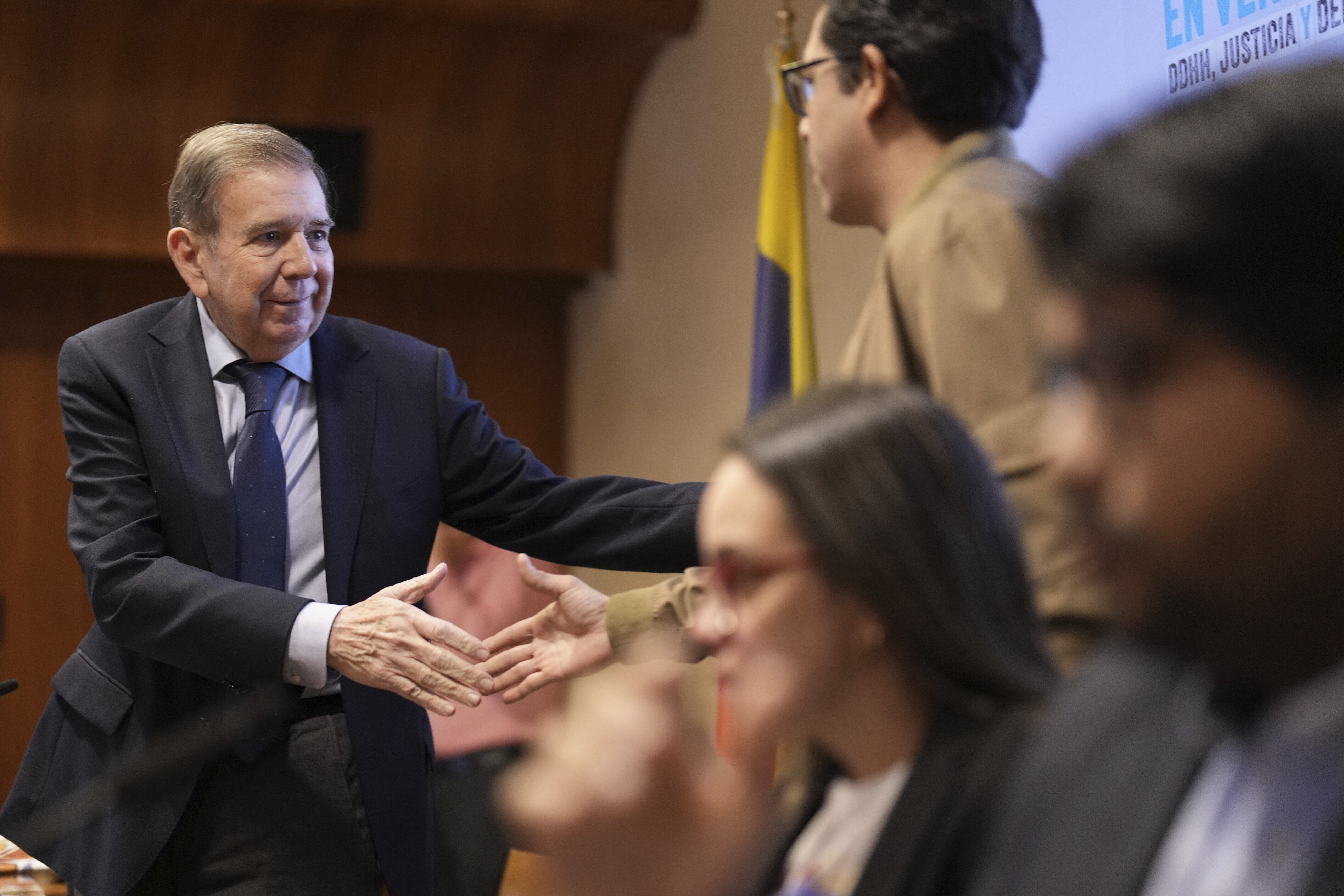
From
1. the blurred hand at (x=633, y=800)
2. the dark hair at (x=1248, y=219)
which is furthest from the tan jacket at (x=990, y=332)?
the dark hair at (x=1248, y=219)

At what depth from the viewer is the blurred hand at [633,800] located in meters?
0.93

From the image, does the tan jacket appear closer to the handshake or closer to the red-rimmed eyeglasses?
the red-rimmed eyeglasses

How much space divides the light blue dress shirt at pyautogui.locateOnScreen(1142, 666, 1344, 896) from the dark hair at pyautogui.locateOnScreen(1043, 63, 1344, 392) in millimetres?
167

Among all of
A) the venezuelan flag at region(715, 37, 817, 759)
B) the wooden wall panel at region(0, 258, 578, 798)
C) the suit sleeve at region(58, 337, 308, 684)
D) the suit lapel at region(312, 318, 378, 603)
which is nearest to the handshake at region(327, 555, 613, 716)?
the suit sleeve at region(58, 337, 308, 684)

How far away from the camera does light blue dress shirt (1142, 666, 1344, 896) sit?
0.71 metres

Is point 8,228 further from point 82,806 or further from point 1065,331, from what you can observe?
point 1065,331

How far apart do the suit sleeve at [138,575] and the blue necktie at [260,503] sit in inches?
3.5

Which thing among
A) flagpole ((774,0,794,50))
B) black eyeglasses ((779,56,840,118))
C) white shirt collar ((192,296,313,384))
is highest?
flagpole ((774,0,794,50))

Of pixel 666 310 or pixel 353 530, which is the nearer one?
pixel 353 530

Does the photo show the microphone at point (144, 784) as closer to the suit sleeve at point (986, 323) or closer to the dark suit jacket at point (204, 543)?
the dark suit jacket at point (204, 543)

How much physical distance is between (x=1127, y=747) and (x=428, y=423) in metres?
1.78

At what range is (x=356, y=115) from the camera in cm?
546

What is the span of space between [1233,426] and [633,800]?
0.45m

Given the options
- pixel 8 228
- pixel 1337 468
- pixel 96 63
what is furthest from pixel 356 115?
pixel 1337 468
